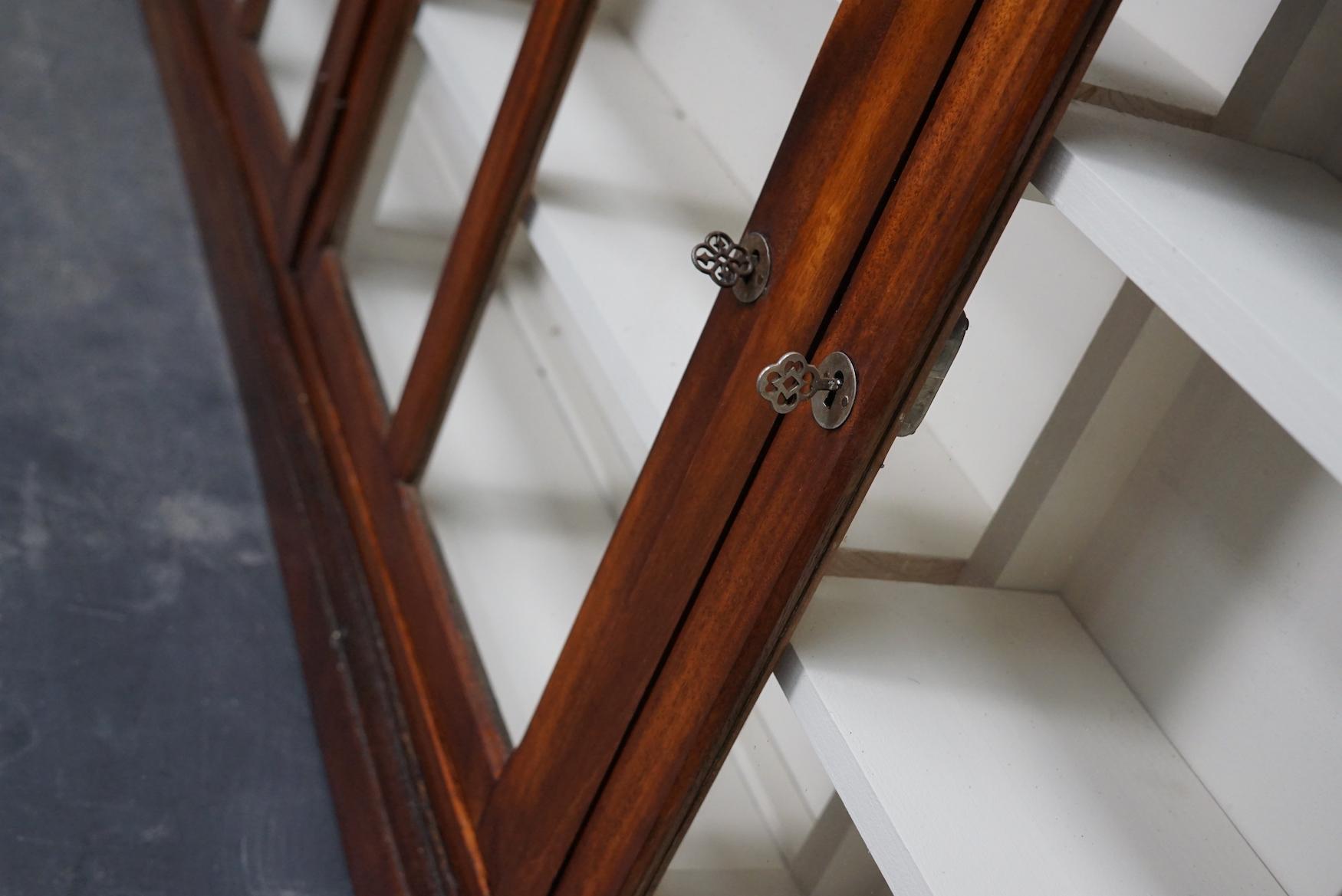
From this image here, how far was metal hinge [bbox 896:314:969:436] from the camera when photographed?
56 cm

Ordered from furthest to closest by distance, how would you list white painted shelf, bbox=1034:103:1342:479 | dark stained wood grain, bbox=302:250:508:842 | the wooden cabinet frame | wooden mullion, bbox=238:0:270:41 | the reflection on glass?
1. wooden mullion, bbox=238:0:270:41
2. the reflection on glass
3. dark stained wood grain, bbox=302:250:508:842
4. the wooden cabinet frame
5. white painted shelf, bbox=1034:103:1342:479

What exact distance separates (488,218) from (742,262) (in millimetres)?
351

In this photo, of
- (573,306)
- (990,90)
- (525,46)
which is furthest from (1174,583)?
(525,46)

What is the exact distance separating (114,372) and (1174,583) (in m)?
1.08

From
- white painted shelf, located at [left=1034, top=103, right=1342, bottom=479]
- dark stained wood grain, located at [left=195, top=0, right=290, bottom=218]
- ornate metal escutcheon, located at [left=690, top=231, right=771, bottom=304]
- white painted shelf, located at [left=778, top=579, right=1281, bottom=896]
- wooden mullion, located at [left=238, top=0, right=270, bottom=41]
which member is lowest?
dark stained wood grain, located at [left=195, top=0, right=290, bottom=218]

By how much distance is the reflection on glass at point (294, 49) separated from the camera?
1.34m

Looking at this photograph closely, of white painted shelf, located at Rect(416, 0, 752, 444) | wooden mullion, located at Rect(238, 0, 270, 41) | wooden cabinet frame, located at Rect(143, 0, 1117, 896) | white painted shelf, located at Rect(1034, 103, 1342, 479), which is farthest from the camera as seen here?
wooden mullion, located at Rect(238, 0, 270, 41)

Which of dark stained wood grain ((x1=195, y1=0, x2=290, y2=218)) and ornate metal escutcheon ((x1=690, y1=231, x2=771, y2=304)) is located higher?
ornate metal escutcheon ((x1=690, y1=231, x2=771, y2=304))

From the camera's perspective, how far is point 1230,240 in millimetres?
494

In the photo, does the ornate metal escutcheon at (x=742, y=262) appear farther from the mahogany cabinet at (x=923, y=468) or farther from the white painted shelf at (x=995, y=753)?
the white painted shelf at (x=995, y=753)

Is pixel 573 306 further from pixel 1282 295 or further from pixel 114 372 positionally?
pixel 114 372

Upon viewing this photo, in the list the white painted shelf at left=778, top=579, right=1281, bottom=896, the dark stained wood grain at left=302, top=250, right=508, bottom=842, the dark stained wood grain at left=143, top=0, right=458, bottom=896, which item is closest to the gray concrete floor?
the dark stained wood grain at left=143, top=0, right=458, bottom=896

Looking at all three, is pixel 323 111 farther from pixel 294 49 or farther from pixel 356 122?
pixel 294 49

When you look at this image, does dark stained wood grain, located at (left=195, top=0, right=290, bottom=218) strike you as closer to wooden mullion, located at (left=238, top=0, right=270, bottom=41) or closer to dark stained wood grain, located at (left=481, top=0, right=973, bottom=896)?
wooden mullion, located at (left=238, top=0, right=270, bottom=41)
